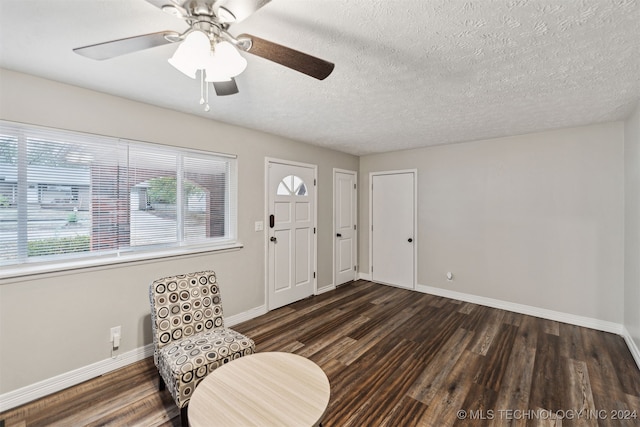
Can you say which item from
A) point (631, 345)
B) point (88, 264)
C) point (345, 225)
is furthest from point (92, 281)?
point (631, 345)

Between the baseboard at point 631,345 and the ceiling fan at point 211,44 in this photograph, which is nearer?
the ceiling fan at point 211,44

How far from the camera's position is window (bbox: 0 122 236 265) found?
6.46 feet

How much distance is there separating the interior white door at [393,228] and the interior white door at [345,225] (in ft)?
1.17

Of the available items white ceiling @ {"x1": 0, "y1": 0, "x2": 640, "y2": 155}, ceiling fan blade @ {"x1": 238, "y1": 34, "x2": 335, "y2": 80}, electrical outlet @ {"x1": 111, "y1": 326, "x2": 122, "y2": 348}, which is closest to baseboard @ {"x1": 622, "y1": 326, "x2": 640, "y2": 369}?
white ceiling @ {"x1": 0, "y1": 0, "x2": 640, "y2": 155}

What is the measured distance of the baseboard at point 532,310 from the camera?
305 cm

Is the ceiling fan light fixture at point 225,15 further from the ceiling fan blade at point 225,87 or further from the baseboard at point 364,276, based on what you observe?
the baseboard at point 364,276

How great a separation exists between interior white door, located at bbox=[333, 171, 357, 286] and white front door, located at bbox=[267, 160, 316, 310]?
2.02 ft

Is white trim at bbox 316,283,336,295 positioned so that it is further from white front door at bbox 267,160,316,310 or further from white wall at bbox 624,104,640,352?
white wall at bbox 624,104,640,352

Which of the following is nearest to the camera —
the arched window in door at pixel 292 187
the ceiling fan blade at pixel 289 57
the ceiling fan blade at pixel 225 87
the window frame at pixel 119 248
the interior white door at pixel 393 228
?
the ceiling fan blade at pixel 289 57

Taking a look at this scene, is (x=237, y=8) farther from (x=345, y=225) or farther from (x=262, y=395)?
(x=345, y=225)

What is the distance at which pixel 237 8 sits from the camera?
989 millimetres

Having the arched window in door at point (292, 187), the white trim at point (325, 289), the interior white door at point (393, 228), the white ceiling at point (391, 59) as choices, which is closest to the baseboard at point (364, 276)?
the interior white door at point (393, 228)

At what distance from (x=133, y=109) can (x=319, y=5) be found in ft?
6.84

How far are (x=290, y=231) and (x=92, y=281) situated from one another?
225 cm
